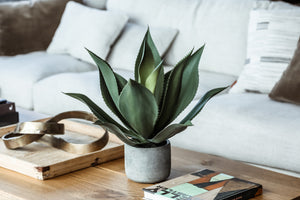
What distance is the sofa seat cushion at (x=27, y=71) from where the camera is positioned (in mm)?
2604

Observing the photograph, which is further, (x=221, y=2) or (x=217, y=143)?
(x=221, y=2)

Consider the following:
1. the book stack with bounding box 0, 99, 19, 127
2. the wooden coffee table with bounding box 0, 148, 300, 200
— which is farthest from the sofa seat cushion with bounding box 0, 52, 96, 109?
the wooden coffee table with bounding box 0, 148, 300, 200

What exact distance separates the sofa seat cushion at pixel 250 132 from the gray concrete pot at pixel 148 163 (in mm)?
698

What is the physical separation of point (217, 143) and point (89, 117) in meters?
0.62

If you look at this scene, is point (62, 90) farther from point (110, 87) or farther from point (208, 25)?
point (110, 87)

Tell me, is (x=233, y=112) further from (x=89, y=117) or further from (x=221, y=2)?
(x=221, y=2)

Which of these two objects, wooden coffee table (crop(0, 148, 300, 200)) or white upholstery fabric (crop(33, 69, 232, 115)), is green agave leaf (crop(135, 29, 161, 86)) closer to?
wooden coffee table (crop(0, 148, 300, 200))

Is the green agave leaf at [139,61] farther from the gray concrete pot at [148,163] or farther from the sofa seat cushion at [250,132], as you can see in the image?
the sofa seat cushion at [250,132]

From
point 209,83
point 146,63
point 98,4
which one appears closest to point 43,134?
point 146,63

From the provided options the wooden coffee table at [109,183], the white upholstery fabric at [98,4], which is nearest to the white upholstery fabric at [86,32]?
the white upholstery fabric at [98,4]

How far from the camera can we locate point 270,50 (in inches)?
88.7

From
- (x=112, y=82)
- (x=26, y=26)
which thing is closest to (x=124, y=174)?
(x=112, y=82)

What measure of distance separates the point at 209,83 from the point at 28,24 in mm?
1384

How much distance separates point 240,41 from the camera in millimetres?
2576
